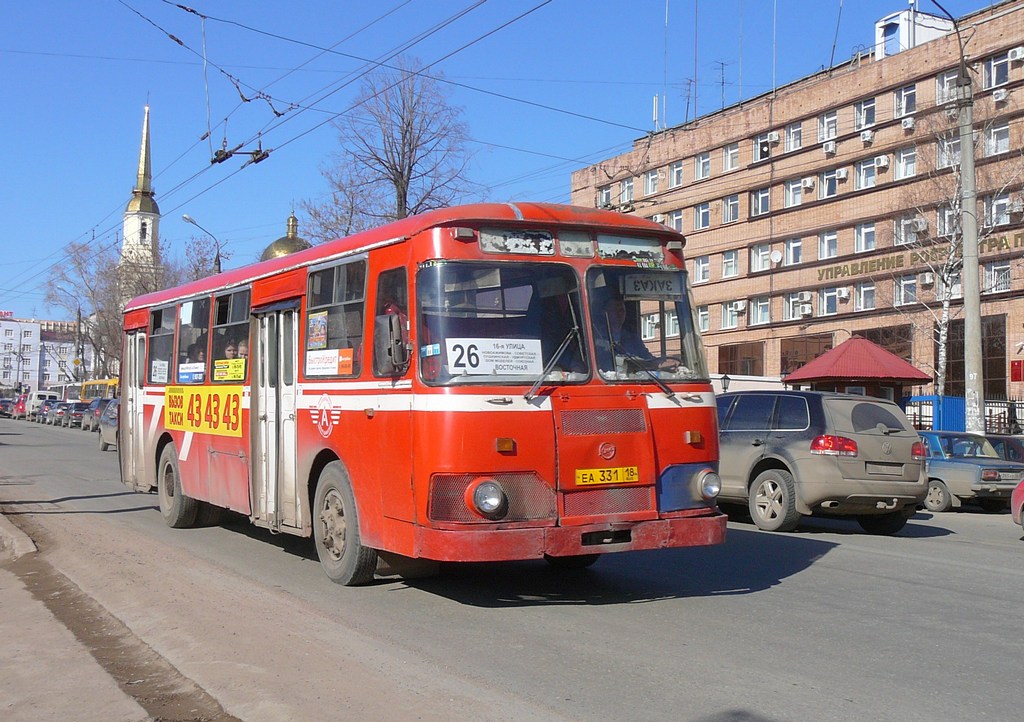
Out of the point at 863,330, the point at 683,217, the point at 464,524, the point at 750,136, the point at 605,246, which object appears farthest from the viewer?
the point at 683,217

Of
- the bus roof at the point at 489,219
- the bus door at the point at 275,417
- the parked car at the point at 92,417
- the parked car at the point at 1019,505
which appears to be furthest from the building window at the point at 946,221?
the parked car at the point at 92,417

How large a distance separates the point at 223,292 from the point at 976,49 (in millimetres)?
37041

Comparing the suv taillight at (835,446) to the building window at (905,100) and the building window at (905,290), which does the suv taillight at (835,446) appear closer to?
the building window at (905,290)

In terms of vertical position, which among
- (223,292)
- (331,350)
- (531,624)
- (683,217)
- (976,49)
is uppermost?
(976,49)

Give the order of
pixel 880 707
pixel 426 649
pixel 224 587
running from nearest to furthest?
pixel 880 707 < pixel 426 649 < pixel 224 587

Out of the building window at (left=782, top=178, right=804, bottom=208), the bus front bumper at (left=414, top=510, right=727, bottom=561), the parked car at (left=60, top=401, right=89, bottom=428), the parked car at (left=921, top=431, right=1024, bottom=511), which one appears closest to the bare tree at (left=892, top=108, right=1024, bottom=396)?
the building window at (left=782, top=178, right=804, bottom=208)

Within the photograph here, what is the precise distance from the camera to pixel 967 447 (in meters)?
18.9

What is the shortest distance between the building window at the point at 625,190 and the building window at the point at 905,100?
1839 cm

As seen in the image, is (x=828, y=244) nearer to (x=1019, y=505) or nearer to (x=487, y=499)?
(x=1019, y=505)

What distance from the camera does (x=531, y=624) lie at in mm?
7164

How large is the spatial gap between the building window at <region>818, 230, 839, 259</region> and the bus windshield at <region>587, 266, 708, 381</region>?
3986 centimetres

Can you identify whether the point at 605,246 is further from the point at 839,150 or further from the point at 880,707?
the point at 839,150

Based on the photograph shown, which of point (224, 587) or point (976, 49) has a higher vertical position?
point (976, 49)

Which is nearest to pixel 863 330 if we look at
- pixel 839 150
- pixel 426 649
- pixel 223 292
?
pixel 839 150
